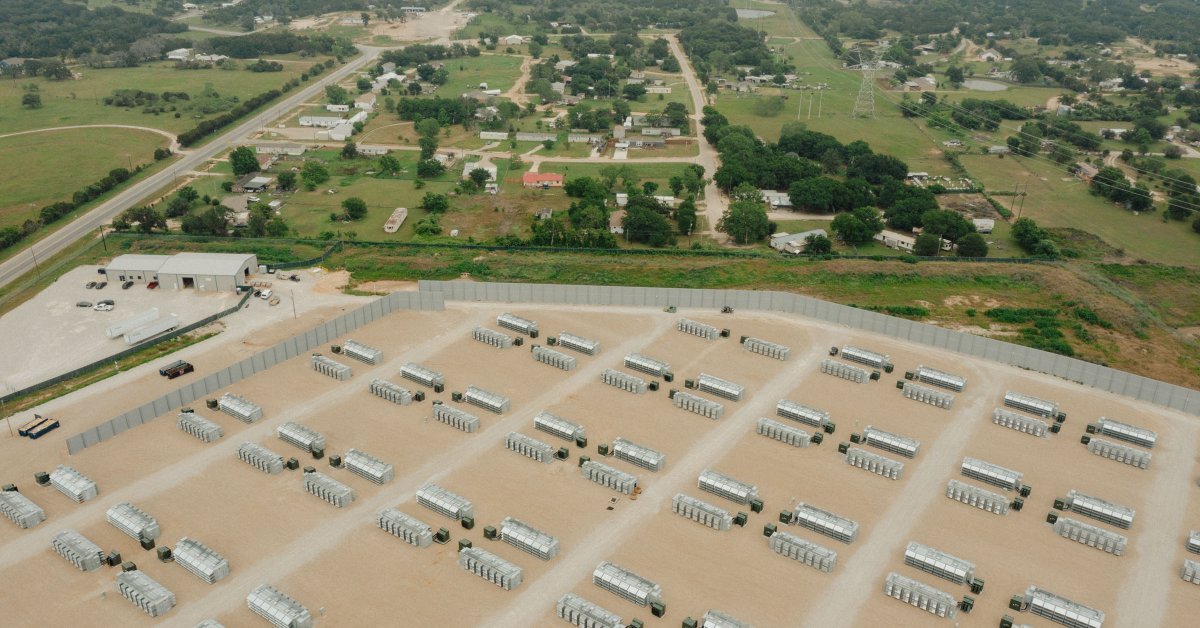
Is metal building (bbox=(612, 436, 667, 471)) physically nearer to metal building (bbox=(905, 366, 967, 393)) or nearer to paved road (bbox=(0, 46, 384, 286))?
metal building (bbox=(905, 366, 967, 393))

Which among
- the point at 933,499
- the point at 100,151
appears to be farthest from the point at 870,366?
the point at 100,151

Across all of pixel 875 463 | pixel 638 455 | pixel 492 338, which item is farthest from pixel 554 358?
pixel 875 463

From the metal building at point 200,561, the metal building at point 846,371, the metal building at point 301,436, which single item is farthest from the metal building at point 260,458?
the metal building at point 846,371

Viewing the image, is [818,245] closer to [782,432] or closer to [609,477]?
[782,432]

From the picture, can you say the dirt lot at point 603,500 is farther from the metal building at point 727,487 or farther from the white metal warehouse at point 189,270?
the white metal warehouse at point 189,270

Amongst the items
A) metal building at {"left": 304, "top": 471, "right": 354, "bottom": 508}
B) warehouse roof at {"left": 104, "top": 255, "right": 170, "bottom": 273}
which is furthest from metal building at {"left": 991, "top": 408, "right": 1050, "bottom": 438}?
warehouse roof at {"left": 104, "top": 255, "right": 170, "bottom": 273}

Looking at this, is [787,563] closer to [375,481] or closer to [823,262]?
[375,481]
